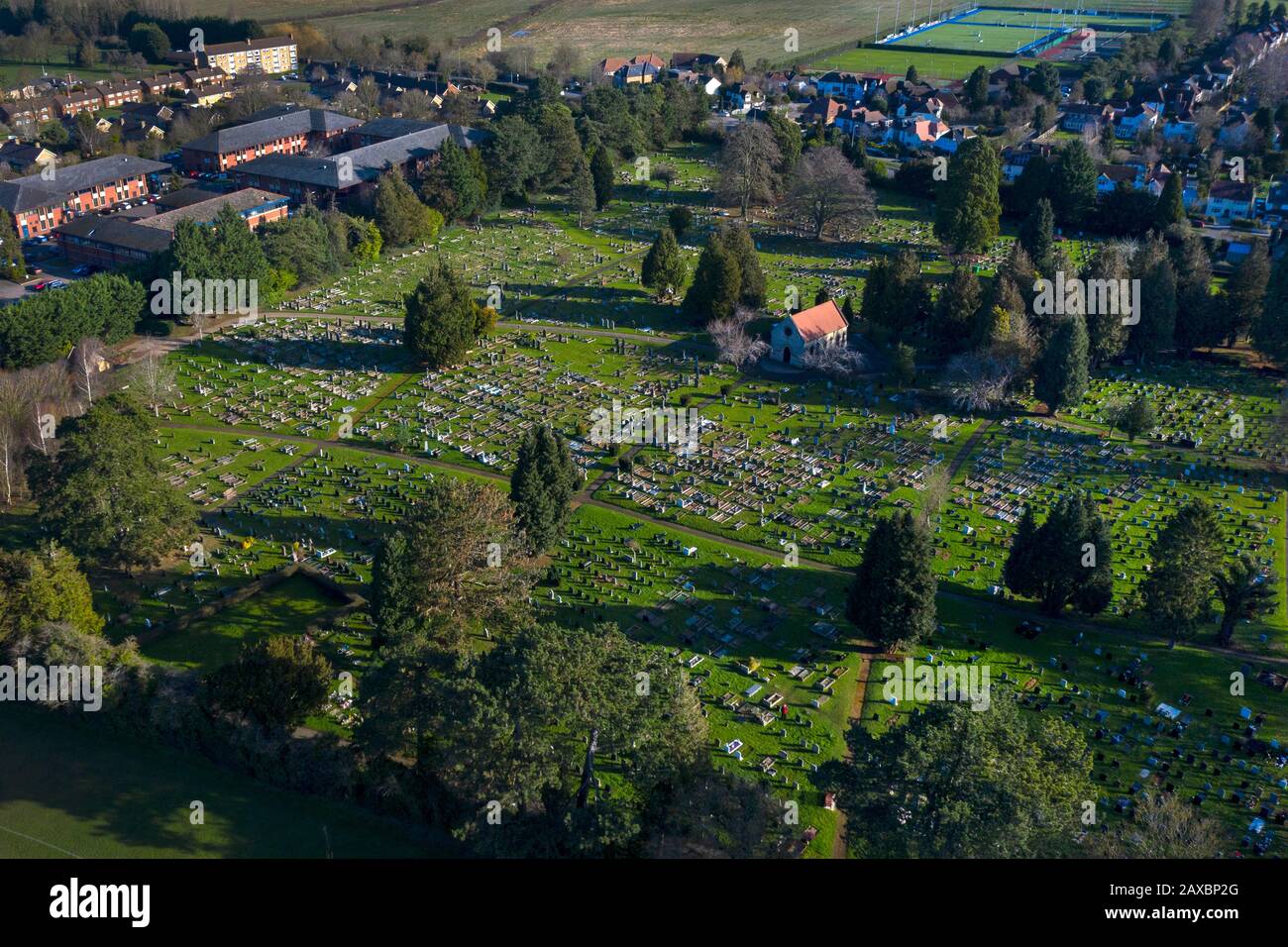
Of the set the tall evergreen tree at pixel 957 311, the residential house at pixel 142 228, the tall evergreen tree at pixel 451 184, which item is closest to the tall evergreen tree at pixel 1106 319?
the tall evergreen tree at pixel 957 311

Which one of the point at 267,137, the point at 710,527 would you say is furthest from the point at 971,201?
the point at 267,137

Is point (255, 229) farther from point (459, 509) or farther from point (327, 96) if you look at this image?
point (327, 96)

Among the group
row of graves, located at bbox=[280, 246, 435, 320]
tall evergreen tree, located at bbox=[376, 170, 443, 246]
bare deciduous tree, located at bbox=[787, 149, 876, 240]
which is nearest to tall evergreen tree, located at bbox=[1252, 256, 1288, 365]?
bare deciduous tree, located at bbox=[787, 149, 876, 240]

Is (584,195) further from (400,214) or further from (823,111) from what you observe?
(823,111)

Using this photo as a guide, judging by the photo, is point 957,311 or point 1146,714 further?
point 957,311

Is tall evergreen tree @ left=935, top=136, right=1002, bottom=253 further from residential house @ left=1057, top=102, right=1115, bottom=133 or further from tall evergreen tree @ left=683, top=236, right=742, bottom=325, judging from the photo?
residential house @ left=1057, top=102, right=1115, bottom=133
